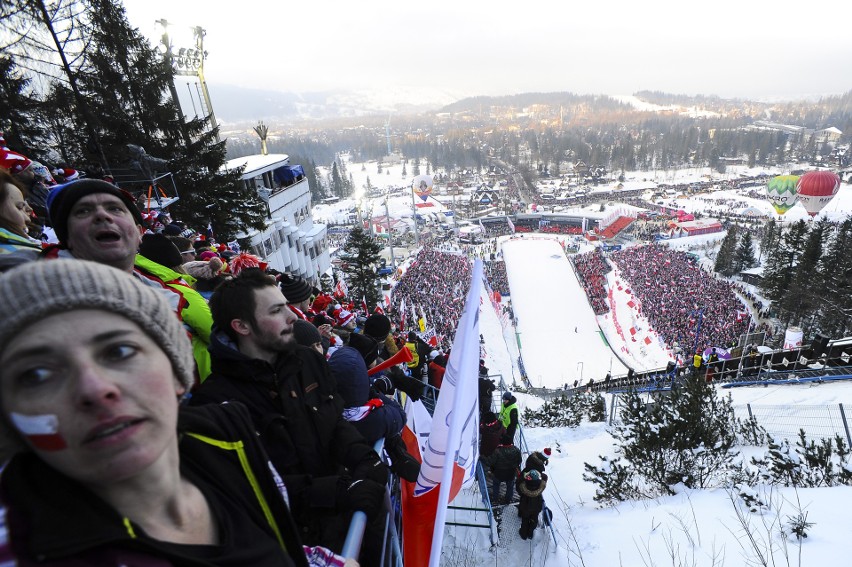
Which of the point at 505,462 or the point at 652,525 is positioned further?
the point at 505,462

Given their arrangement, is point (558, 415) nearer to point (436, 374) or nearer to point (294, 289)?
point (436, 374)

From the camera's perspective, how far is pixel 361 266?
2080cm

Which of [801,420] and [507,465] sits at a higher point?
[507,465]

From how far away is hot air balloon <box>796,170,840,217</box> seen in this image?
107 ft

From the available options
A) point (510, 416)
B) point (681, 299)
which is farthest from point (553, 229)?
point (510, 416)

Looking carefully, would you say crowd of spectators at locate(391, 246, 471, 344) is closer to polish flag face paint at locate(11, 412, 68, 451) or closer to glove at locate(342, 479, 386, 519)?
glove at locate(342, 479, 386, 519)

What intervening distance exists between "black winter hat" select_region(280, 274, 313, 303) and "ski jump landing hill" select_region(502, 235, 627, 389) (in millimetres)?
16717

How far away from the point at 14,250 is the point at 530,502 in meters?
4.84

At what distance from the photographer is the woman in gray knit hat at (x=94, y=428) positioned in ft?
2.37

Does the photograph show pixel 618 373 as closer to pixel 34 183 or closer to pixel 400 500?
pixel 400 500

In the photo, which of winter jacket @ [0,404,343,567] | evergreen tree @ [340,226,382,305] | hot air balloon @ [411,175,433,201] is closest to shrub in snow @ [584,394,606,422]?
winter jacket @ [0,404,343,567]

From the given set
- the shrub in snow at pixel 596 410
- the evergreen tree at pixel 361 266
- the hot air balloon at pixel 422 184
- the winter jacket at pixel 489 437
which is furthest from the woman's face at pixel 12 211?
the hot air balloon at pixel 422 184

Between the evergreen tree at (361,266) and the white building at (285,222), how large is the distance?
191 cm

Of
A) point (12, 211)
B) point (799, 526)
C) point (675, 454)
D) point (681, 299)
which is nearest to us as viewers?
point (12, 211)
